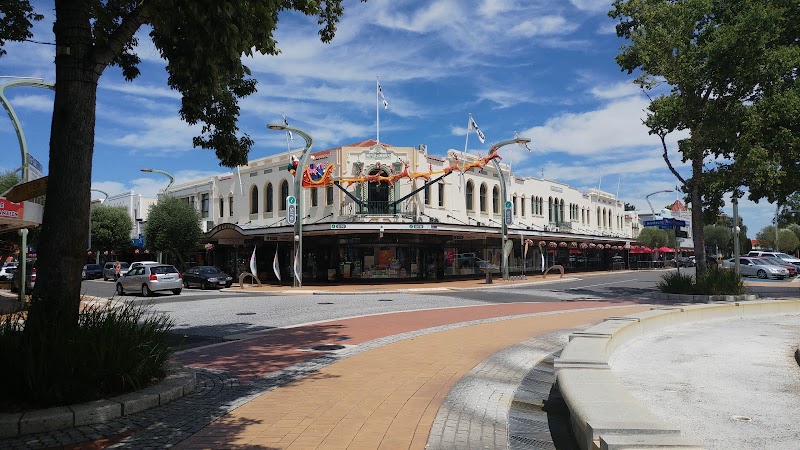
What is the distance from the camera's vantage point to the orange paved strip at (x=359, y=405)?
5.12 m

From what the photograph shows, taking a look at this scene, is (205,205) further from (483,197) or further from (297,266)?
(483,197)

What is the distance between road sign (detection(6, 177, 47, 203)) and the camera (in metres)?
12.9

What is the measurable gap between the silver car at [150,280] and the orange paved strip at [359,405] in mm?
20484

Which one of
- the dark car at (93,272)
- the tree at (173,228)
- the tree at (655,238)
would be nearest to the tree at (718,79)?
the tree at (173,228)

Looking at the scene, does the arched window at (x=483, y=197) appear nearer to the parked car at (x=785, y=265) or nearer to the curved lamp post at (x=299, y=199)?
the curved lamp post at (x=299, y=199)

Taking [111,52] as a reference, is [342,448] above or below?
below

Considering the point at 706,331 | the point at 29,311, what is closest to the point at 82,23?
the point at 29,311

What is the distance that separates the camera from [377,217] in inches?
1344

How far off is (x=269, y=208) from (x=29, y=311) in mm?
34134

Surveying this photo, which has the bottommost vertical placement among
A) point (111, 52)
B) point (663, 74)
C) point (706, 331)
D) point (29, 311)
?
point (706, 331)

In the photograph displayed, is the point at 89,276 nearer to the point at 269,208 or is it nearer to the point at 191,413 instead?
the point at 269,208

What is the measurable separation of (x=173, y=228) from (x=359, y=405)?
126ft

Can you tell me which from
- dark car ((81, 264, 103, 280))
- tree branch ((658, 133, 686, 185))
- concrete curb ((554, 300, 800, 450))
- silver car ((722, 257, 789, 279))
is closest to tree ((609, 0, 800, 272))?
tree branch ((658, 133, 686, 185))

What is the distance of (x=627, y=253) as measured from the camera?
61.7 m
